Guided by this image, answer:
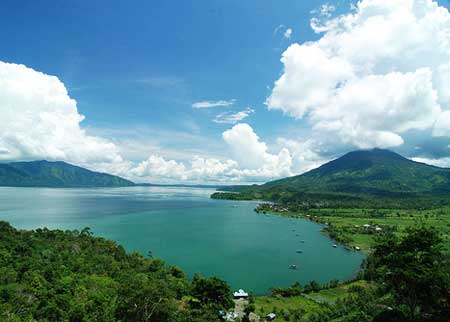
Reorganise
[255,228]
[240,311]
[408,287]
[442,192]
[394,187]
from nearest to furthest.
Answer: [408,287], [240,311], [255,228], [442,192], [394,187]

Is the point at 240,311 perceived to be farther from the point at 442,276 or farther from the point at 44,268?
the point at 44,268

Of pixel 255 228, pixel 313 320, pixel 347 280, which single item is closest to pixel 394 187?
pixel 255 228

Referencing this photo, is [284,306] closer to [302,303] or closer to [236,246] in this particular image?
[302,303]

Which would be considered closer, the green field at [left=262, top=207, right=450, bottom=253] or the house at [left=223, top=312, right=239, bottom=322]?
the house at [left=223, top=312, right=239, bottom=322]

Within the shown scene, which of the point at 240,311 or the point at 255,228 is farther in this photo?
the point at 255,228

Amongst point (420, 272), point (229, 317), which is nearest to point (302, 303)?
point (229, 317)

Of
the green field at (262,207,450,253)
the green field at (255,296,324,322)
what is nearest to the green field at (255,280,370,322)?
the green field at (255,296,324,322)

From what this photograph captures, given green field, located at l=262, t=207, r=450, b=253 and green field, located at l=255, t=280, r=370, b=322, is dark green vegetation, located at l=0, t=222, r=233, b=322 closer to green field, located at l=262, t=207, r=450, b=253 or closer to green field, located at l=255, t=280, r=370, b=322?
green field, located at l=255, t=280, r=370, b=322
